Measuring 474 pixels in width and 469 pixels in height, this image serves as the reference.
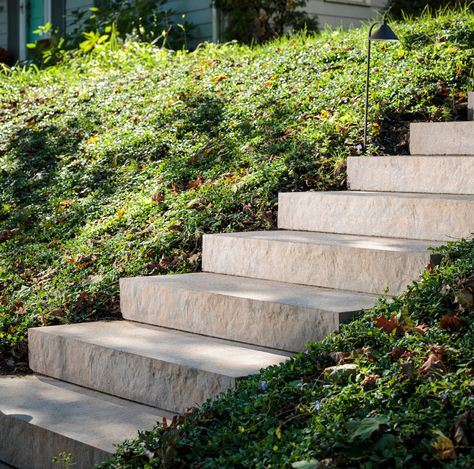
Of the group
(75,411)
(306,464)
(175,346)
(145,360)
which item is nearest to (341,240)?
(175,346)

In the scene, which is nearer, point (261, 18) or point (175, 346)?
point (175, 346)

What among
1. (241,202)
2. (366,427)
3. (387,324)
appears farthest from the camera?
(241,202)

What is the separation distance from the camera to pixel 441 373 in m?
3.01

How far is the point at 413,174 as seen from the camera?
5531 mm

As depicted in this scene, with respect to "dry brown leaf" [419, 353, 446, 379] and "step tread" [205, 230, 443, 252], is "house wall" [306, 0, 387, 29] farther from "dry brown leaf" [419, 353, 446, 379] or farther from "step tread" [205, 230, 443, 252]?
"dry brown leaf" [419, 353, 446, 379]

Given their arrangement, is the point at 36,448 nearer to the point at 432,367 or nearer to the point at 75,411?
the point at 75,411

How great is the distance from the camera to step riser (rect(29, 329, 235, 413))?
378cm

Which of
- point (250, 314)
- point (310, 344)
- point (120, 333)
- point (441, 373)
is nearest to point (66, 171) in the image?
point (120, 333)

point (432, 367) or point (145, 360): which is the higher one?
point (432, 367)

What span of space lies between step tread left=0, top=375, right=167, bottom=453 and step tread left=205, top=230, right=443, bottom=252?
128 centimetres

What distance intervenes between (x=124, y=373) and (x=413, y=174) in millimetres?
2335

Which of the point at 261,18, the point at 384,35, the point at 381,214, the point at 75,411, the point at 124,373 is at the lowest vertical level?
the point at 75,411

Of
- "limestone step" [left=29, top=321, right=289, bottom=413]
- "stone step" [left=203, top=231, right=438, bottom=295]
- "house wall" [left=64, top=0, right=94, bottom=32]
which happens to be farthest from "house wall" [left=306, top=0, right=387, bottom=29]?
"limestone step" [left=29, top=321, right=289, bottom=413]

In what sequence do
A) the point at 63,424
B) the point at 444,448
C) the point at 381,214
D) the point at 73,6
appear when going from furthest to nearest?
the point at 73,6
the point at 381,214
the point at 63,424
the point at 444,448
